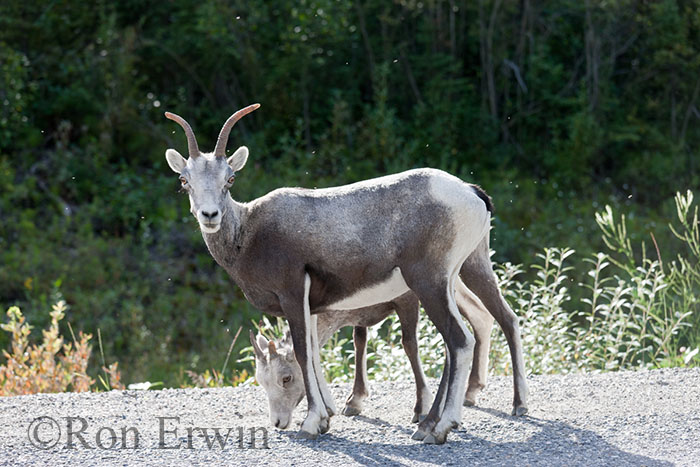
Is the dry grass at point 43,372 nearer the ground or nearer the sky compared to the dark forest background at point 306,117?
nearer the ground

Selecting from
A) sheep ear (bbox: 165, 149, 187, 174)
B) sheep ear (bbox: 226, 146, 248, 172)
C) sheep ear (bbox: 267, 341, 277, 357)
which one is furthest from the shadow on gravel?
sheep ear (bbox: 165, 149, 187, 174)

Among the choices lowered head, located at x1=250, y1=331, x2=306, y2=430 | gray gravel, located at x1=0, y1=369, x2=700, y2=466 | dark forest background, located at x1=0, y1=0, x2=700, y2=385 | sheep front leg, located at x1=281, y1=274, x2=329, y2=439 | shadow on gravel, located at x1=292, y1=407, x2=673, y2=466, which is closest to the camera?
shadow on gravel, located at x1=292, y1=407, x2=673, y2=466

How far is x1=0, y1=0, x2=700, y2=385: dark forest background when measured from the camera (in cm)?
1408

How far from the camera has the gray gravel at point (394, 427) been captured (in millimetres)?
5250

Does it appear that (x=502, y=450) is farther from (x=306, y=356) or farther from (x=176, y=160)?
(x=176, y=160)

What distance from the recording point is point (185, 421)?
20.2 feet

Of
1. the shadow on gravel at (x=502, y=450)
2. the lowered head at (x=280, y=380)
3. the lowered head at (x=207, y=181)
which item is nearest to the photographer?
the shadow on gravel at (x=502, y=450)

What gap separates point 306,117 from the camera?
16.5 meters

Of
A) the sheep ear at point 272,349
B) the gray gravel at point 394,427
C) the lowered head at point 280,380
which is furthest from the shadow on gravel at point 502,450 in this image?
the sheep ear at point 272,349

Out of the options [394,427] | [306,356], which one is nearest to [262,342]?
[306,356]

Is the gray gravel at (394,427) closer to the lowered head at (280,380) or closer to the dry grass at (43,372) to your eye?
the lowered head at (280,380)

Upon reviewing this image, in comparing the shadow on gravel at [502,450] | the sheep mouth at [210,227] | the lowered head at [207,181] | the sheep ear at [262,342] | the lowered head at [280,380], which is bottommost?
the shadow on gravel at [502,450]

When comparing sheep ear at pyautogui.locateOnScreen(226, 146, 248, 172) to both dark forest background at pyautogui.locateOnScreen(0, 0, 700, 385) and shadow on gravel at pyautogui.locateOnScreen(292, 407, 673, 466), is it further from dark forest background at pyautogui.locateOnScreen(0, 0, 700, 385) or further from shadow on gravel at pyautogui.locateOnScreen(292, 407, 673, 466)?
dark forest background at pyautogui.locateOnScreen(0, 0, 700, 385)

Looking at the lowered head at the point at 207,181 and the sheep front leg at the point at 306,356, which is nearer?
the lowered head at the point at 207,181
